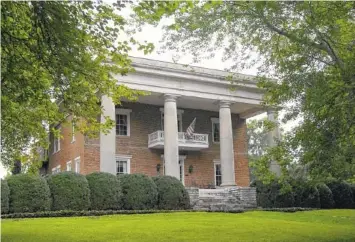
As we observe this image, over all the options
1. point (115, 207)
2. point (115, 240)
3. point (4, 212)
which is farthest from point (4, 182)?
point (115, 240)

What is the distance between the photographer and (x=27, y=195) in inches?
798

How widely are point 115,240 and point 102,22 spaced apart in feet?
17.5

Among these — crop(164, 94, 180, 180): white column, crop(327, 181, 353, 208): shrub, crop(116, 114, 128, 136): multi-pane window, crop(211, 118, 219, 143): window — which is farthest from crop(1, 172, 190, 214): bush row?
crop(211, 118, 219, 143): window

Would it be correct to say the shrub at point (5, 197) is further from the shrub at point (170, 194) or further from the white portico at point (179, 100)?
the shrub at point (170, 194)

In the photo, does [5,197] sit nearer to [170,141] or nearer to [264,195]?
[170,141]

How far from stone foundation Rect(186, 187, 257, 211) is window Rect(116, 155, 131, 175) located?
5.67 m

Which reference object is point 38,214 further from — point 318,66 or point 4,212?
point 318,66

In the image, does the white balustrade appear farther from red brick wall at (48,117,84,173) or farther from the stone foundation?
red brick wall at (48,117,84,173)

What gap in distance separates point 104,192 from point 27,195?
362 cm

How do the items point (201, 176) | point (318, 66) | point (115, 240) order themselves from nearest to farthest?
1. point (115, 240)
2. point (318, 66)
3. point (201, 176)

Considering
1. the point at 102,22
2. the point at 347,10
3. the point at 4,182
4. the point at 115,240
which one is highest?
the point at 347,10

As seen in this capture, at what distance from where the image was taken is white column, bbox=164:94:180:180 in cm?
2816

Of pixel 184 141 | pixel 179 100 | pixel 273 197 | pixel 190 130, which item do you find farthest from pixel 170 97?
pixel 273 197

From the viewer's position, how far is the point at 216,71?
3219 centimetres
